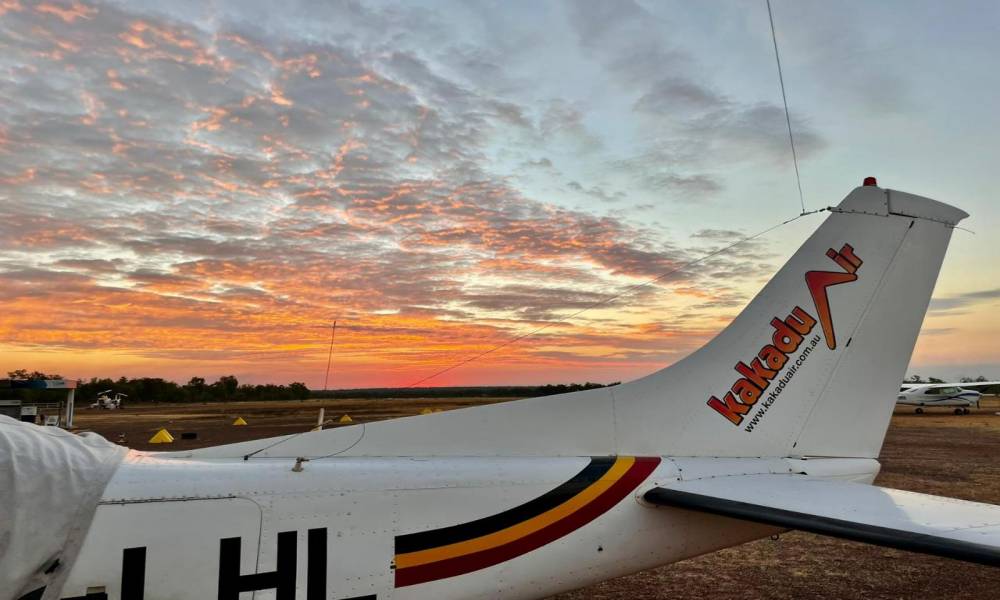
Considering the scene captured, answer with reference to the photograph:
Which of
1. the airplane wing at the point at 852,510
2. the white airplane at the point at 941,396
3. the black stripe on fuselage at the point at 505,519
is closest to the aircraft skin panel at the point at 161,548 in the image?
the black stripe on fuselage at the point at 505,519

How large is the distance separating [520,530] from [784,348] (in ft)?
Result: 9.15

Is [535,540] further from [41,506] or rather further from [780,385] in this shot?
[41,506]

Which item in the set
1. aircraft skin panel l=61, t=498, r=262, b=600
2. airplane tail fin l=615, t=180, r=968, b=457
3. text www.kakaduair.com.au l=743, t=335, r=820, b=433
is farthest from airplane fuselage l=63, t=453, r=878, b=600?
text www.kakaduair.com.au l=743, t=335, r=820, b=433

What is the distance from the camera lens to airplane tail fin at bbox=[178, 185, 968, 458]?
174 inches

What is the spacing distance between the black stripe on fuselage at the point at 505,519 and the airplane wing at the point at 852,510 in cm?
43

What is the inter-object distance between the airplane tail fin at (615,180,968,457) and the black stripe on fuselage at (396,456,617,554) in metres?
0.74

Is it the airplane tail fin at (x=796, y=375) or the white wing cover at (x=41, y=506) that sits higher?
the airplane tail fin at (x=796, y=375)

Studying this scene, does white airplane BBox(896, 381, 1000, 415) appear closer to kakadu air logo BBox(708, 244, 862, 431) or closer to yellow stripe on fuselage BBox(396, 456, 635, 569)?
kakadu air logo BBox(708, 244, 862, 431)

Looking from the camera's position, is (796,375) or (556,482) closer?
(556,482)

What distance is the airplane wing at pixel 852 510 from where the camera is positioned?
9.61ft

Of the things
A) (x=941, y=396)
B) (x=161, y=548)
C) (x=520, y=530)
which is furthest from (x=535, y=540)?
(x=941, y=396)

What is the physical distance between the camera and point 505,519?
12.3 ft

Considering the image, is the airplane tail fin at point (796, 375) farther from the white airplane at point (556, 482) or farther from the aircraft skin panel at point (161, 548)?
the aircraft skin panel at point (161, 548)

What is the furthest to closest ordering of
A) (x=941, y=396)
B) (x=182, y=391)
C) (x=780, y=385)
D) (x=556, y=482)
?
(x=182, y=391)
(x=941, y=396)
(x=780, y=385)
(x=556, y=482)
